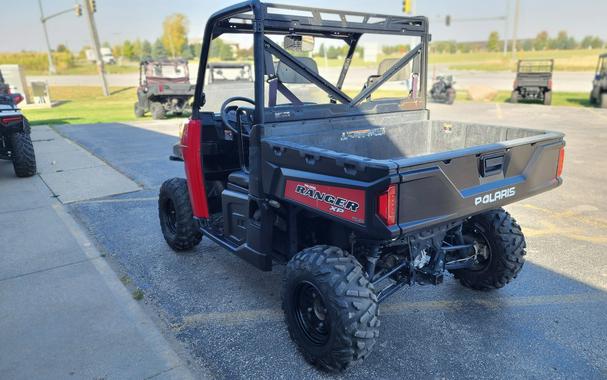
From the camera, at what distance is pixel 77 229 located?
5.21m

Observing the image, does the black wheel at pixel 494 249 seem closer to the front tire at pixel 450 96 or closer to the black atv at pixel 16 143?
the black atv at pixel 16 143

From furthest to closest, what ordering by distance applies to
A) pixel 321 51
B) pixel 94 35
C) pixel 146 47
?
1. pixel 146 47
2. pixel 94 35
3. pixel 321 51

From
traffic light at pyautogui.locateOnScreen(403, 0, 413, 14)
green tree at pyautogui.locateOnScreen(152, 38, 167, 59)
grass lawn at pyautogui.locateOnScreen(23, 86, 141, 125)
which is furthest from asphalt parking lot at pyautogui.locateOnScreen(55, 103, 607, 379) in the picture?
green tree at pyautogui.locateOnScreen(152, 38, 167, 59)

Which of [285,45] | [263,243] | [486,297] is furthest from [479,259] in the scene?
[285,45]

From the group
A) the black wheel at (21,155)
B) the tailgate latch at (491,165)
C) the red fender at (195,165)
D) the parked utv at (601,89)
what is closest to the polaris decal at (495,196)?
the tailgate latch at (491,165)

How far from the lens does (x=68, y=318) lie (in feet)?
11.0

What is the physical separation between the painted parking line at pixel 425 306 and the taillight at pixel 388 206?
1397 mm

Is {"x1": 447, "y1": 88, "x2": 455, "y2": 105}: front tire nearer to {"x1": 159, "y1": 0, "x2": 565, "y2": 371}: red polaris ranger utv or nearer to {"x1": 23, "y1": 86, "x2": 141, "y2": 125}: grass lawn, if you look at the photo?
{"x1": 23, "y1": 86, "x2": 141, "y2": 125}: grass lawn

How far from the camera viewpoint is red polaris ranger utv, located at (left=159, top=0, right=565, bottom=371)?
7.91ft

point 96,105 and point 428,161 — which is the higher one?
point 428,161

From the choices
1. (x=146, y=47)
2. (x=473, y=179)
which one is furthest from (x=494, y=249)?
(x=146, y=47)

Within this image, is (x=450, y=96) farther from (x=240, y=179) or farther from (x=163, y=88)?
(x=240, y=179)

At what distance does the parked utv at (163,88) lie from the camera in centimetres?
1563

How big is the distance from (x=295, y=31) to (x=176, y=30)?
2767 inches
